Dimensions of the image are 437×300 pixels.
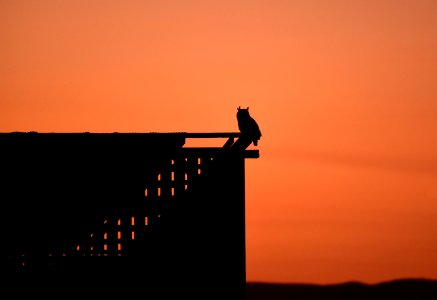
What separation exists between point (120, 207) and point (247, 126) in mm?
2473

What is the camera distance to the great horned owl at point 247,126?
46.8 ft

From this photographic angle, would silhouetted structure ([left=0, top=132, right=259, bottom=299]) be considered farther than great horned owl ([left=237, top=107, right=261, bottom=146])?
No

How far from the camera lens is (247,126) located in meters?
15.2

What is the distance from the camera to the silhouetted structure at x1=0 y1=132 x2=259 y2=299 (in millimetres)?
13617

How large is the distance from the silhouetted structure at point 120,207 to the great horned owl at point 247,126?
306 mm

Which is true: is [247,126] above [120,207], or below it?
above

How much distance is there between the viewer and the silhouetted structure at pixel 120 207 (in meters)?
13.6

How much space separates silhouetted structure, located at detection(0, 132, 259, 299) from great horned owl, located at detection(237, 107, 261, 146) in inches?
12.0

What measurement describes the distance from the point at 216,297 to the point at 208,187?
57.4 inches

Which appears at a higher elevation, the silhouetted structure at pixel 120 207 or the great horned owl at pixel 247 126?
the great horned owl at pixel 247 126

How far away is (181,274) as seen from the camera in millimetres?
13719

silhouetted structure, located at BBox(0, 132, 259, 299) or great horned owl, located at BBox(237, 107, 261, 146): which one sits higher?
great horned owl, located at BBox(237, 107, 261, 146)

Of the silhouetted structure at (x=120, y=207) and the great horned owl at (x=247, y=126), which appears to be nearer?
the silhouetted structure at (x=120, y=207)

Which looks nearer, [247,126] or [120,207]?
[120,207]
